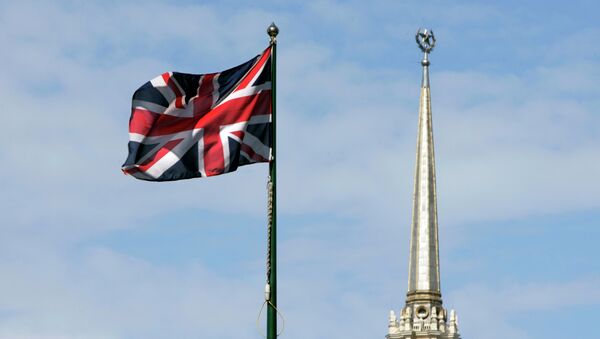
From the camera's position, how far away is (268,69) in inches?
1228

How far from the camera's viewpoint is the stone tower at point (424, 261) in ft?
246

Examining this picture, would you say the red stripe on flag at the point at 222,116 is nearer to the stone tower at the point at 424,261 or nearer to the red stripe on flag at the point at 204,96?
the red stripe on flag at the point at 204,96

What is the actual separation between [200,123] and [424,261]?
1812 inches

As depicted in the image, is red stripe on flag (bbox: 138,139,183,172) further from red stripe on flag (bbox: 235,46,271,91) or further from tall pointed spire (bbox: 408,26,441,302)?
tall pointed spire (bbox: 408,26,441,302)

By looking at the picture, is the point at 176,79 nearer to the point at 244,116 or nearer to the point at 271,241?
the point at 244,116

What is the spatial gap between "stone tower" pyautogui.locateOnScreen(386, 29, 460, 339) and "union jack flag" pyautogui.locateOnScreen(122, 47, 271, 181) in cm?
4469

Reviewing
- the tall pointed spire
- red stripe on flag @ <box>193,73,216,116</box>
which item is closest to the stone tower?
the tall pointed spire

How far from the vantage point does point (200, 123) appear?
31469mm

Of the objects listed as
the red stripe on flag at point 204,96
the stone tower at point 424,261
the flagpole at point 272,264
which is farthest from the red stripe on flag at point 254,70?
the stone tower at point 424,261

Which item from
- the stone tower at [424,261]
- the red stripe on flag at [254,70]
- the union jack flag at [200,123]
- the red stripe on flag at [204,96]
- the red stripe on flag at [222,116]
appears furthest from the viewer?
the stone tower at [424,261]

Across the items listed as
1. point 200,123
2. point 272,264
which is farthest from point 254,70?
point 272,264

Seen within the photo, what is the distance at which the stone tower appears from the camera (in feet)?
246

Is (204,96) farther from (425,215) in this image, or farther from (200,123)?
(425,215)

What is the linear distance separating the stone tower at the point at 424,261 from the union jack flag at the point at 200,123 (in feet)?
147
